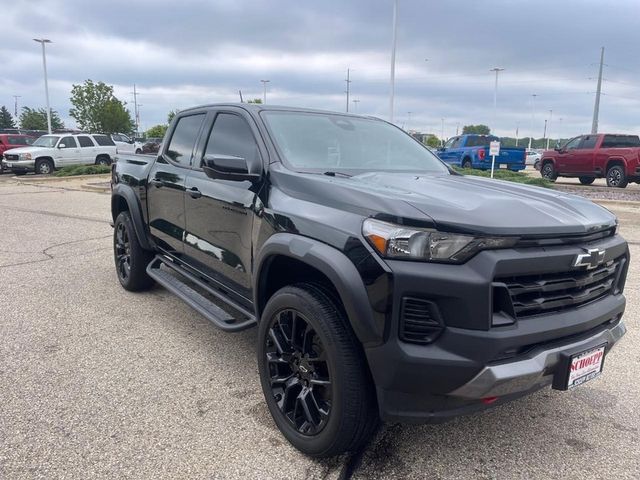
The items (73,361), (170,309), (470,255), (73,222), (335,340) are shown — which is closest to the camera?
(470,255)

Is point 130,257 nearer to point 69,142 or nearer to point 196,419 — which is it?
point 196,419

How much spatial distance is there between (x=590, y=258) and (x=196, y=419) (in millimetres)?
2257

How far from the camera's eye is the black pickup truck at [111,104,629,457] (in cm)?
215

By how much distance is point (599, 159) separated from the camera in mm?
16703

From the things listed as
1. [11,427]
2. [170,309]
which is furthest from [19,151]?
[11,427]

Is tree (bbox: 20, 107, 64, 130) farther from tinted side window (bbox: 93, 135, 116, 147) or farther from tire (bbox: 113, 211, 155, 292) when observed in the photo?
tire (bbox: 113, 211, 155, 292)

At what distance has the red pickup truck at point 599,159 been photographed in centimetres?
1570

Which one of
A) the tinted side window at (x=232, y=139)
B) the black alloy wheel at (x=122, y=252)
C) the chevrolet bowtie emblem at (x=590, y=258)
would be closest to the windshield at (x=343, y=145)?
the tinted side window at (x=232, y=139)

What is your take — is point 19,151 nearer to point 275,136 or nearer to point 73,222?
point 73,222

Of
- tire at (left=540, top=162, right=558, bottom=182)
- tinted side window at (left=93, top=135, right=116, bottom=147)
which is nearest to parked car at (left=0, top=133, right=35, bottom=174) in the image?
tinted side window at (left=93, top=135, right=116, bottom=147)

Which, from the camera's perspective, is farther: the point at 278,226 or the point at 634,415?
the point at 634,415

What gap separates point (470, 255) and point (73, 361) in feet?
9.74

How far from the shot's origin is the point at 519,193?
2.89m

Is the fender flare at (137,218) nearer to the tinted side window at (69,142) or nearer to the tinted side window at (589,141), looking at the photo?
the tinted side window at (589,141)
